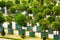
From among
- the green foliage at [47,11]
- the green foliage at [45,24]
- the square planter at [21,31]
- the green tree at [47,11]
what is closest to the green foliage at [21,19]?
the square planter at [21,31]

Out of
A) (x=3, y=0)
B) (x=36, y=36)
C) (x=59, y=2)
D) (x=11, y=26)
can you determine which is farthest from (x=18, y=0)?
(x=36, y=36)

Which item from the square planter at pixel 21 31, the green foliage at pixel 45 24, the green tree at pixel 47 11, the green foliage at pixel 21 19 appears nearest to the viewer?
the green foliage at pixel 45 24

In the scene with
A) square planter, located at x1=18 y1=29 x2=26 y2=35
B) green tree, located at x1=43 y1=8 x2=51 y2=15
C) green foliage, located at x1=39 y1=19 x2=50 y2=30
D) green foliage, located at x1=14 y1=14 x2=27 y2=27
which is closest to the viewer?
green foliage, located at x1=39 y1=19 x2=50 y2=30

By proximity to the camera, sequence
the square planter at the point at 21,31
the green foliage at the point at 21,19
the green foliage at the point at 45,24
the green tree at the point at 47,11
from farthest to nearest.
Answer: the green tree at the point at 47,11 → the square planter at the point at 21,31 → the green foliage at the point at 21,19 → the green foliage at the point at 45,24

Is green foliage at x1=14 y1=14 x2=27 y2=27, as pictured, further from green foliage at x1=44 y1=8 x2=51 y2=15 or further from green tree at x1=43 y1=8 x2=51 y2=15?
green foliage at x1=44 y1=8 x2=51 y2=15

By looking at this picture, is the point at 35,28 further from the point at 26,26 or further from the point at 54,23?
the point at 54,23

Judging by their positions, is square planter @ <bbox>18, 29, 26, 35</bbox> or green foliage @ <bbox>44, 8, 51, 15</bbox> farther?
green foliage @ <bbox>44, 8, 51, 15</bbox>

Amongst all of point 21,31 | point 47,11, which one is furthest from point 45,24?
point 47,11

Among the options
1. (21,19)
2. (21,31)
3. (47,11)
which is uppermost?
(47,11)

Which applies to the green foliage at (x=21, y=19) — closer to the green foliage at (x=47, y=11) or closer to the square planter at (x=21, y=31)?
the square planter at (x=21, y=31)

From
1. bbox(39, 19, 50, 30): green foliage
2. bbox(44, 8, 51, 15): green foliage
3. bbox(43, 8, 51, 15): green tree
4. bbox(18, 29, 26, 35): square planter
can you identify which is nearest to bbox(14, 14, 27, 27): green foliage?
bbox(18, 29, 26, 35): square planter

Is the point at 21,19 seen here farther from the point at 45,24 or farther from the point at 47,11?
the point at 47,11

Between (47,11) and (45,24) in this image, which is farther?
(47,11)

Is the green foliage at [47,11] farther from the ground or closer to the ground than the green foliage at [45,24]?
farther from the ground
